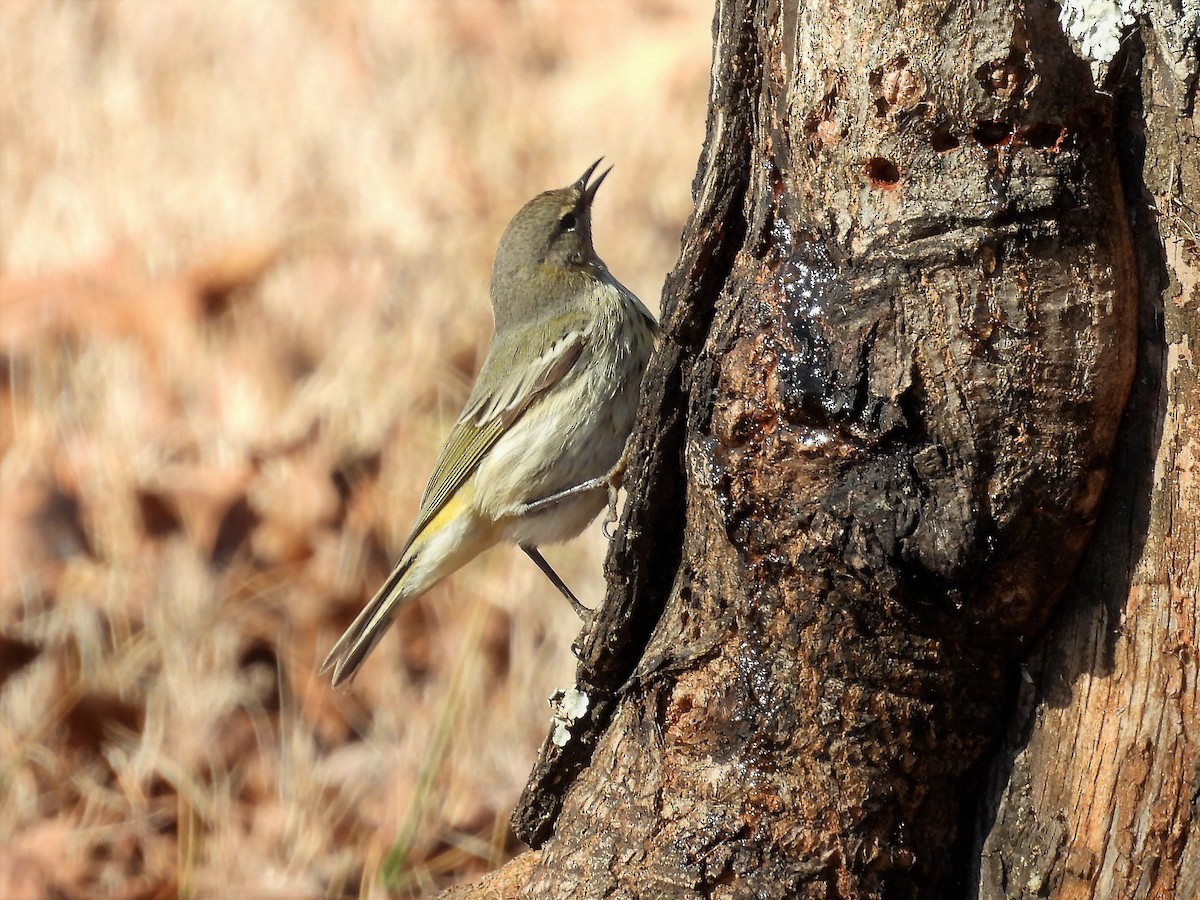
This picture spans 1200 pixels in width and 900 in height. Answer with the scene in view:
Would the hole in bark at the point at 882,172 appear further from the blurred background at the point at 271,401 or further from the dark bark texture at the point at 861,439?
the blurred background at the point at 271,401

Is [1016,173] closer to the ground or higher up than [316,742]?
A: higher up

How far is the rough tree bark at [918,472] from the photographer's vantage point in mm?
2357

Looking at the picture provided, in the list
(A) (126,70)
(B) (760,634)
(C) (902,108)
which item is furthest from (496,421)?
(A) (126,70)

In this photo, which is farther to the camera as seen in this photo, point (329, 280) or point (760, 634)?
point (329, 280)

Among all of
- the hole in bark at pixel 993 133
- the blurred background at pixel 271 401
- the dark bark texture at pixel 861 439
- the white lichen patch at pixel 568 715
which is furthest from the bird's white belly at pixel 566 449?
the hole in bark at pixel 993 133

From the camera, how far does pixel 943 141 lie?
2385mm

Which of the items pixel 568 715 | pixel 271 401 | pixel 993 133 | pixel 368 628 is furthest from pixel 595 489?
pixel 271 401

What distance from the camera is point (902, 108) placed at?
239 cm

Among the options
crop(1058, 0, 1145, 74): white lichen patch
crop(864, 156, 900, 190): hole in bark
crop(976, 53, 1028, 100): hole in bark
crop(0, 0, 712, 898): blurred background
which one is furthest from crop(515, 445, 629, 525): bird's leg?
crop(1058, 0, 1145, 74): white lichen patch

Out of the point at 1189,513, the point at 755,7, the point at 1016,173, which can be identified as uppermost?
the point at 755,7

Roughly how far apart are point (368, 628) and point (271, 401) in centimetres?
199

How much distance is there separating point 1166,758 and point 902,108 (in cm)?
121

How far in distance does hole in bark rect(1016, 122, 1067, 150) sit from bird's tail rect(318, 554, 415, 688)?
2.77m

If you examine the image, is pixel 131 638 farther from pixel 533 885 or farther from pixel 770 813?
pixel 770 813
